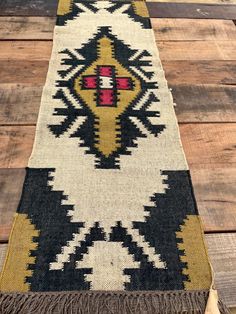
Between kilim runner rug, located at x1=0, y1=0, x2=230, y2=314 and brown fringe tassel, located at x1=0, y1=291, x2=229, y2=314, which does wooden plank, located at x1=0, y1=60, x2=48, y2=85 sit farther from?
brown fringe tassel, located at x1=0, y1=291, x2=229, y2=314

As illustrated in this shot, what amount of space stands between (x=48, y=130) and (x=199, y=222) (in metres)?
0.66

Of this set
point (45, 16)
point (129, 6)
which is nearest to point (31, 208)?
point (45, 16)

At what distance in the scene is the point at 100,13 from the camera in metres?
2.34

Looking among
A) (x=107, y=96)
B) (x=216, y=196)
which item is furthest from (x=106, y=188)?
(x=107, y=96)

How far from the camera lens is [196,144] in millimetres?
1608

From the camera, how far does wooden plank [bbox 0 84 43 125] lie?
1.68 metres

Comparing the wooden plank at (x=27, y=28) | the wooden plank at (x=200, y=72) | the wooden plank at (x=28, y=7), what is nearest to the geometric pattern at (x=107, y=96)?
the wooden plank at (x=200, y=72)

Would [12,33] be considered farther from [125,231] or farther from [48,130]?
[125,231]

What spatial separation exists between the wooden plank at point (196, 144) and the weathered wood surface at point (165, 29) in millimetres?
685

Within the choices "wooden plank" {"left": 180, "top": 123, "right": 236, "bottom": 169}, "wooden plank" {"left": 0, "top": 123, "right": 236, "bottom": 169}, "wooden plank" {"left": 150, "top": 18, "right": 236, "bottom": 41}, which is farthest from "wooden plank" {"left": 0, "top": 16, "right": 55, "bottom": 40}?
"wooden plank" {"left": 180, "top": 123, "right": 236, "bottom": 169}

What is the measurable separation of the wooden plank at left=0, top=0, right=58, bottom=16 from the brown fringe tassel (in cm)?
161

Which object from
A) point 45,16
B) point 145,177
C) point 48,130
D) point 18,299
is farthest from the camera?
point 45,16

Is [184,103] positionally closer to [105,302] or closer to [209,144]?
[209,144]

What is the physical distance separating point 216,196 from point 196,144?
25cm
